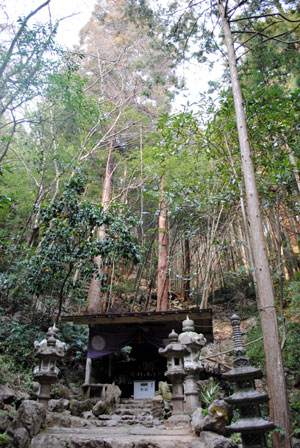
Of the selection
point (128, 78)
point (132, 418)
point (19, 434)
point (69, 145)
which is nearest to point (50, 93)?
point (69, 145)

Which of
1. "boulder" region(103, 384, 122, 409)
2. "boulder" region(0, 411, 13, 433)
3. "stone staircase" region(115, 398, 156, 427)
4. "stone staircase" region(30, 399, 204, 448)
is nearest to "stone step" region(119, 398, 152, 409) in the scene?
"stone staircase" region(115, 398, 156, 427)

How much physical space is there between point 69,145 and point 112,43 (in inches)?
197

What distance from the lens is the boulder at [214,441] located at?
3.67 m

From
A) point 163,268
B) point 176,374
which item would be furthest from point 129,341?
point 176,374

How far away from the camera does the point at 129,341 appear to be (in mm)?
8672

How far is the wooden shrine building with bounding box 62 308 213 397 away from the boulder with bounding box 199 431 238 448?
3.45 metres

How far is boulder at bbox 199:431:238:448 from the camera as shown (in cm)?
367

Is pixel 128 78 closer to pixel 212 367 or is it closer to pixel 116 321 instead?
pixel 116 321

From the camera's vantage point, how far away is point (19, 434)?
4.25 m

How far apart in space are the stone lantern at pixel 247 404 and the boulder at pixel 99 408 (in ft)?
14.4

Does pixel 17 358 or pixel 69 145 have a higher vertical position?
pixel 69 145

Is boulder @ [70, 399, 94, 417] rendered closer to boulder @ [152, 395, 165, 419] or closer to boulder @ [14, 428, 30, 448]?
boulder @ [152, 395, 165, 419]

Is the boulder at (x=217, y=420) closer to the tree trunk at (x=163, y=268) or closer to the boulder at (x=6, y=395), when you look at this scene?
the boulder at (x=6, y=395)

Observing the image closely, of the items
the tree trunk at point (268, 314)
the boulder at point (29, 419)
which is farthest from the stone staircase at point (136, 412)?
the tree trunk at point (268, 314)
